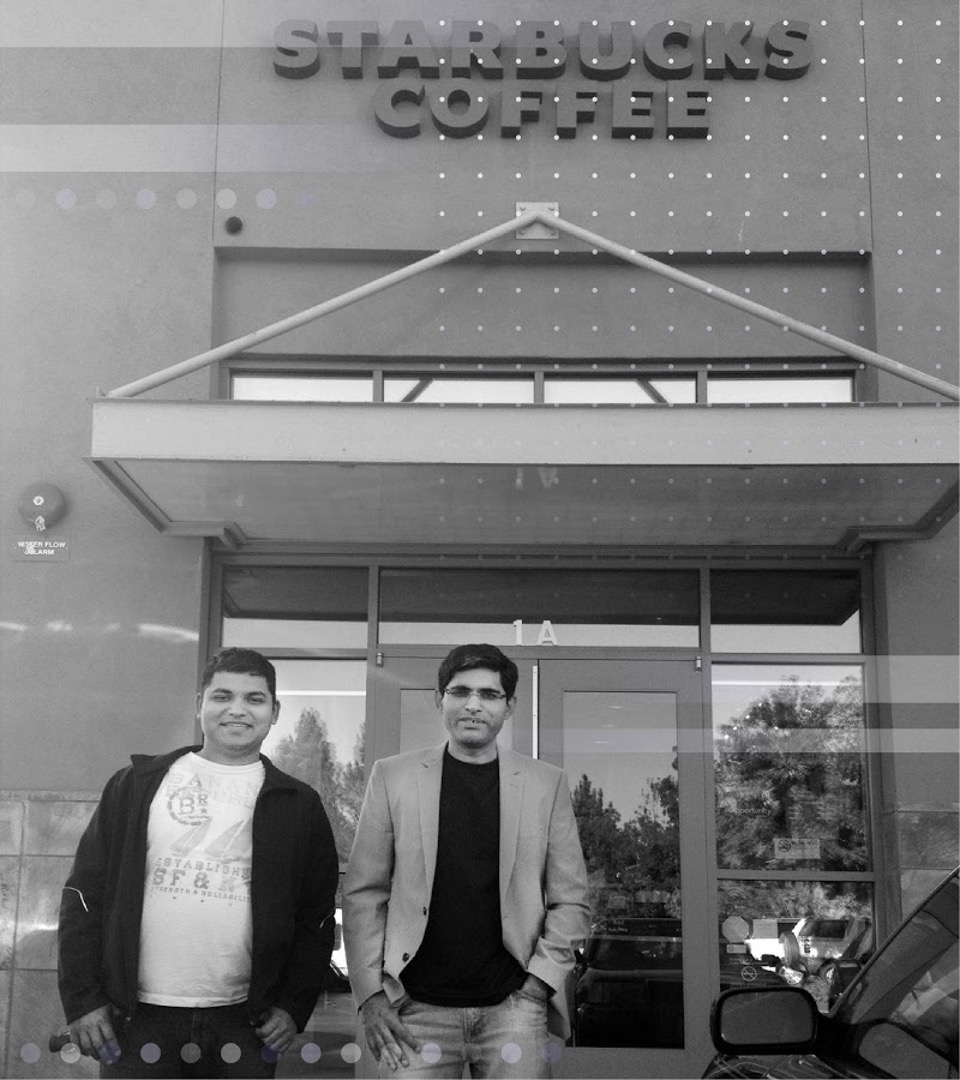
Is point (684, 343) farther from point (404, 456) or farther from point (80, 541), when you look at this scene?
point (80, 541)

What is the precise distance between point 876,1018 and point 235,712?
1867 millimetres

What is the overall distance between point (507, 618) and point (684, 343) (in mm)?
1866

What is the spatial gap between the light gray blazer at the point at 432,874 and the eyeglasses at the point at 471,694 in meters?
0.22

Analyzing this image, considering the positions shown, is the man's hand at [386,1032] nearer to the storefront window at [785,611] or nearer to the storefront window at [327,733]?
the storefront window at [327,733]

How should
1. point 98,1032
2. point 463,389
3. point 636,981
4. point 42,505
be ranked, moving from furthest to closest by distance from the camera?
point 463,389 < point 42,505 < point 636,981 < point 98,1032

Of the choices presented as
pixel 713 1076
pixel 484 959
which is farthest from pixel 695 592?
pixel 713 1076

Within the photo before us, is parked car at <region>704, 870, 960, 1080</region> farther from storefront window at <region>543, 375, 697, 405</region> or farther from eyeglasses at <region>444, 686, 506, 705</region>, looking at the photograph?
storefront window at <region>543, 375, 697, 405</region>

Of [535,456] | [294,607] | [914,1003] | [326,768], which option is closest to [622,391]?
[535,456]

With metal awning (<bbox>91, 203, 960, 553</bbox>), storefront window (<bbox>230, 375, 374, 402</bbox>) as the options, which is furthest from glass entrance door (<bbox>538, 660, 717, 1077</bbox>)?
storefront window (<bbox>230, 375, 374, 402</bbox>)

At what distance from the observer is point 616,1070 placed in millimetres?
7609

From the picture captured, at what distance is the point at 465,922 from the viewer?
3771 mm

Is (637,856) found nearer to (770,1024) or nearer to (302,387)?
(302,387)

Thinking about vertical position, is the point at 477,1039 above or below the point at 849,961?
above

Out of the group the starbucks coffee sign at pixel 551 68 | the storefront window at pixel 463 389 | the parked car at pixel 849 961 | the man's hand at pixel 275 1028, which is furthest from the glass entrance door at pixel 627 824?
the man's hand at pixel 275 1028
